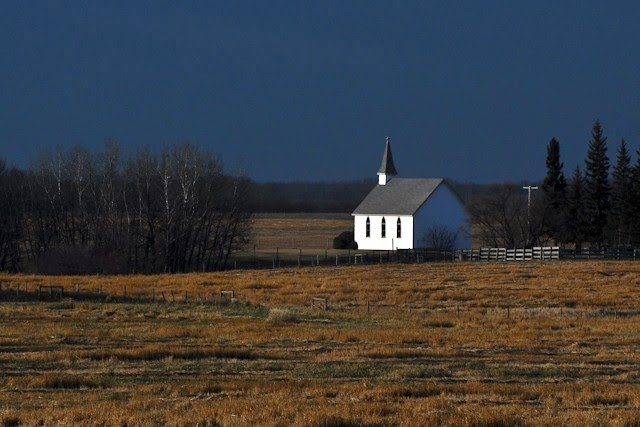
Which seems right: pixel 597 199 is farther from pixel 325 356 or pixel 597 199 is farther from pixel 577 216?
pixel 325 356

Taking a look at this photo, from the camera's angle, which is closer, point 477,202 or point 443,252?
point 443,252

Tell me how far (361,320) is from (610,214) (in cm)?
6188

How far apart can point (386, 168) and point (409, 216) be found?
9676mm

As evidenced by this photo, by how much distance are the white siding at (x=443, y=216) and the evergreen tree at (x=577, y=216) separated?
28.8 feet

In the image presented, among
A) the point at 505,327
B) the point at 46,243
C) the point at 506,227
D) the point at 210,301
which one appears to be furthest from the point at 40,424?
the point at 506,227

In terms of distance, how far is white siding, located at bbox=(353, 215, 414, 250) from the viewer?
92.3 m

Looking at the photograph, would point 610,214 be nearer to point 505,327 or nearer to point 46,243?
point 46,243

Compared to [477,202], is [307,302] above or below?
below

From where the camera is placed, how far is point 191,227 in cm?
8481

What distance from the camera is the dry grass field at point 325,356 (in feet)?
48.3

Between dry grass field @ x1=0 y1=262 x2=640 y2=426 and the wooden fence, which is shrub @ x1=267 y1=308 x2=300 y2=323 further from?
the wooden fence

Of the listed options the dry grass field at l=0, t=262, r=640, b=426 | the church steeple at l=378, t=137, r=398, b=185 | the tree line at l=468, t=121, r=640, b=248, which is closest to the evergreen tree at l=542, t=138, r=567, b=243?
the tree line at l=468, t=121, r=640, b=248

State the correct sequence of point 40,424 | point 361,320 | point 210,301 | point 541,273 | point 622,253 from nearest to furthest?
point 40,424
point 361,320
point 210,301
point 541,273
point 622,253

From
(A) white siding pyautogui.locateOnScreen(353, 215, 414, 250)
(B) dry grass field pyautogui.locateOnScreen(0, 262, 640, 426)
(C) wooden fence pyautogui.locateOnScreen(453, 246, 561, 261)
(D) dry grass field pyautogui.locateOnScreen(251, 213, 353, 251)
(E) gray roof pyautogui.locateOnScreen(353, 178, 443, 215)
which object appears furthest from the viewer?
(D) dry grass field pyautogui.locateOnScreen(251, 213, 353, 251)
